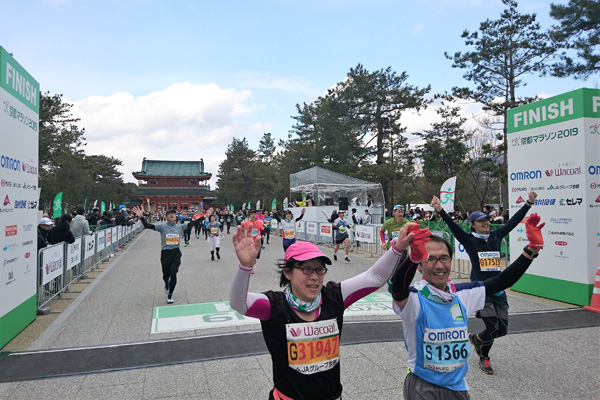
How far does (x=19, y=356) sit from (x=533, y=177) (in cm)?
960

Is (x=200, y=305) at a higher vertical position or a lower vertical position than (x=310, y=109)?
lower

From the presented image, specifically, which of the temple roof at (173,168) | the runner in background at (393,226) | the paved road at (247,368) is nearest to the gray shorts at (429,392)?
the paved road at (247,368)

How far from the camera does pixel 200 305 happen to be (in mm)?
7832

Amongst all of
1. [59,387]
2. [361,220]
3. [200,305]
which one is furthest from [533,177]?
[361,220]

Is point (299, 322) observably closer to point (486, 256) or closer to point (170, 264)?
point (486, 256)

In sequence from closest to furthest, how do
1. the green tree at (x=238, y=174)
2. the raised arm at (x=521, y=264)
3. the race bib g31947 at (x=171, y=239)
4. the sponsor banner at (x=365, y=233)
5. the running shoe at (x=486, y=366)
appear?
the raised arm at (x=521, y=264)
the running shoe at (x=486, y=366)
the race bib g31947 at (x=171, y=239)
the sponsor banner at (x=365, y=233)
the green tree at (x=238, y=174)

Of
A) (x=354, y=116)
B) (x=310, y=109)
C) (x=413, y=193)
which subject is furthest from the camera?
Answer: (x=310, y=109)

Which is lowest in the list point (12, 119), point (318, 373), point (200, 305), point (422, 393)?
point (200, 305)

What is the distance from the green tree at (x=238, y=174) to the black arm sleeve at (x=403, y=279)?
5501 cm

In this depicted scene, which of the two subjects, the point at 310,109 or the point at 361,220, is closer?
the point at 361,220

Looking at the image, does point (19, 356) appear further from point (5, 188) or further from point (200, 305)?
point (200, 305)

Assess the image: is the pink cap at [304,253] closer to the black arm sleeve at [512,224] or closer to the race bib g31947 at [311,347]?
the race bib g31947 at [311,347]

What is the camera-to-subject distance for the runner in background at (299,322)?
212 centimetres

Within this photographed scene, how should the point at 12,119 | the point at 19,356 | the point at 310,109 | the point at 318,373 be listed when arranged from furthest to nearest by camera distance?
the point at 310,109 < the point at 12,119 < the point at 19,356 < the point at 318,373
